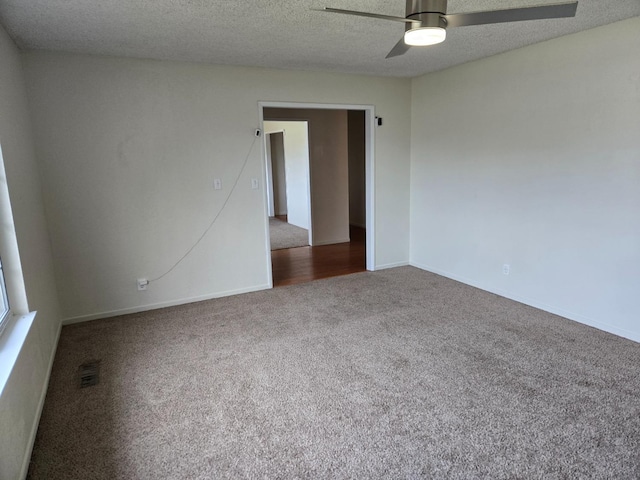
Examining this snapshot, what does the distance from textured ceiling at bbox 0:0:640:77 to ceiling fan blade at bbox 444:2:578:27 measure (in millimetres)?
614

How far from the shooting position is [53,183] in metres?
3.45

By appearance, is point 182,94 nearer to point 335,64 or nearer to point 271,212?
point 335,64

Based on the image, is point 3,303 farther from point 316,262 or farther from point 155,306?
point 316,262

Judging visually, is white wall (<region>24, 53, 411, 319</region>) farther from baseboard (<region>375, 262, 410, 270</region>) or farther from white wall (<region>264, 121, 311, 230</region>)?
white wall (<region>264, 121, 311, 230</region>)

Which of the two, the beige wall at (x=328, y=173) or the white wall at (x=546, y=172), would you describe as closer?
the white wall at (x=546, y=172)

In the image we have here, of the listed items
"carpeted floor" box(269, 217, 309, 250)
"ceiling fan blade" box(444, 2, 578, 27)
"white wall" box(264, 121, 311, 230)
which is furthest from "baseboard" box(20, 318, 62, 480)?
"white wall" box(264, 121, 311, 230)

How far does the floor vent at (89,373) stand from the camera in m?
2.65

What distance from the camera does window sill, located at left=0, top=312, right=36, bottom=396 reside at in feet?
5.99

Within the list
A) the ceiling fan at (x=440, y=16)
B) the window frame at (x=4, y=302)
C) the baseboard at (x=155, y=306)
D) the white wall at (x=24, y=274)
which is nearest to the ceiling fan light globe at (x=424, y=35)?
the ceiling fan at (x=440, y=16)

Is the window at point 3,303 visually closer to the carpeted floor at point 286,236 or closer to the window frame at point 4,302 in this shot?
the window frame at point 4,302

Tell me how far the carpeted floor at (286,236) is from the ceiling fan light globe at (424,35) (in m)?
4.84

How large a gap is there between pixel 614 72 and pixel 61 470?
4415mm

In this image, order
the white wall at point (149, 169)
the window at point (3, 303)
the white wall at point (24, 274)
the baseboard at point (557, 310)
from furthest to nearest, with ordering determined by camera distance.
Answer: the white wall at point (149, 169), the baseboard at point (557, 310), the window at point (3, 303), the white wall at point (24, 274)

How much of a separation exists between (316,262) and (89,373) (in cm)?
333
